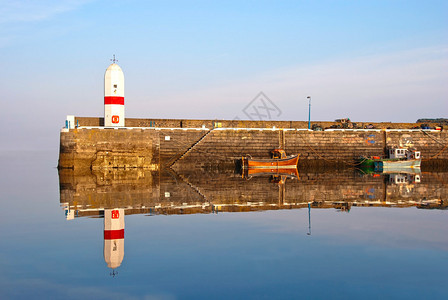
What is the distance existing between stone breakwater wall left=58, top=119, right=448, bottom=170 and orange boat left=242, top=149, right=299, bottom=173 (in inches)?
100

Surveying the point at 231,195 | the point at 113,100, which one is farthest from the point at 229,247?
the point at 113,100

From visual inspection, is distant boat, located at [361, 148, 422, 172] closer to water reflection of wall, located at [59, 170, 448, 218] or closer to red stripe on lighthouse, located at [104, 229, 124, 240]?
water reflection of wall, located at [59, 170, 448, 218]

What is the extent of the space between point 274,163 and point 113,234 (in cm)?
2624

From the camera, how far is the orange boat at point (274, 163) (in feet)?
121

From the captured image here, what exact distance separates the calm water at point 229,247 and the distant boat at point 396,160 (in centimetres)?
1932

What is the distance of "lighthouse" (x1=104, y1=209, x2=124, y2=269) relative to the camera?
9.59 meters

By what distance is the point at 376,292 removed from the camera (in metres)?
7.53

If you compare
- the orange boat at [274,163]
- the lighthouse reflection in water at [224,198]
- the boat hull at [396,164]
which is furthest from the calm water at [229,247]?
the boat hull at [396,164]

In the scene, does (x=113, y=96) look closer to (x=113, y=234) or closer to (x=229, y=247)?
(x=113, y=234)

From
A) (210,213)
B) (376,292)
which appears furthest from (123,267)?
(210,213)

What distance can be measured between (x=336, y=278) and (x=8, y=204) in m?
14.5

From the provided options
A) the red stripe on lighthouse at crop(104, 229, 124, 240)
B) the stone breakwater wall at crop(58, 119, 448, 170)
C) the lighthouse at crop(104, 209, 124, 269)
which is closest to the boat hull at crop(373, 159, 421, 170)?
the stone breakwater wall at crop(58, 119, 448, 170)

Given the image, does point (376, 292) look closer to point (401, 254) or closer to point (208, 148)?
point (401, 254)

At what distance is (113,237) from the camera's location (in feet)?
37.9
